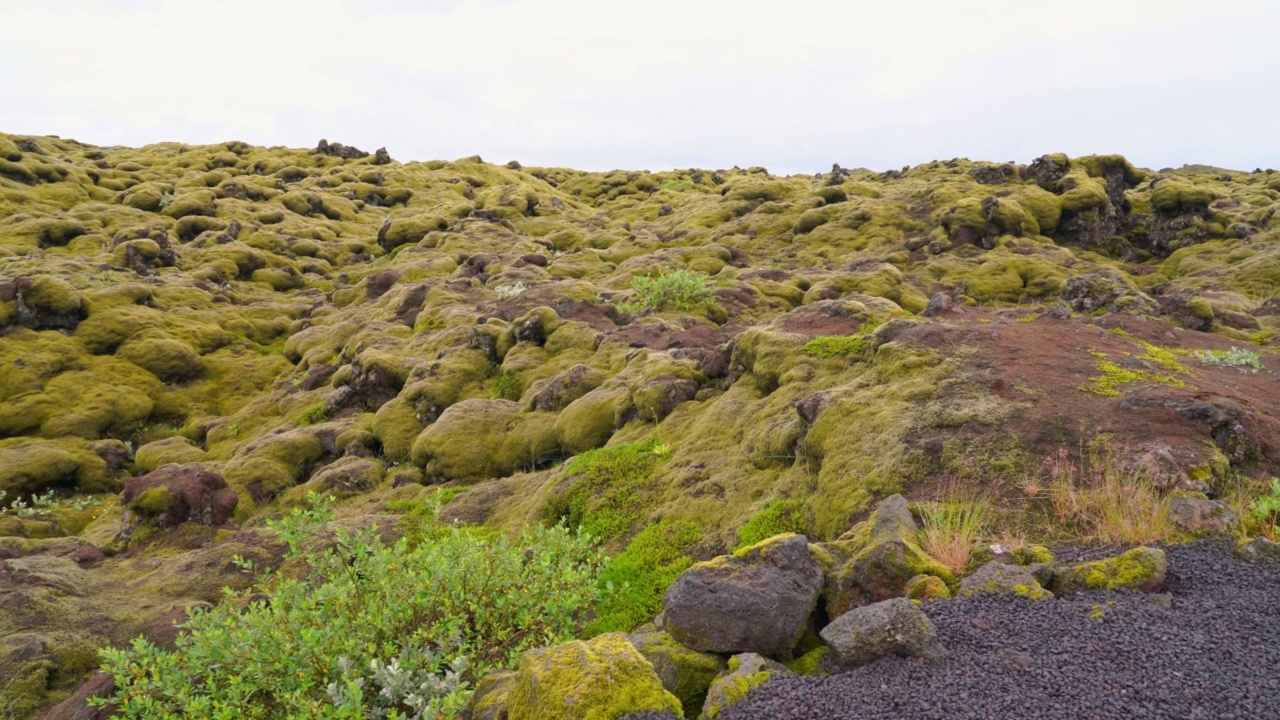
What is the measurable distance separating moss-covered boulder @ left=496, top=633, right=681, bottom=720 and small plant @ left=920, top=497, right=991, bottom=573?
3571mm

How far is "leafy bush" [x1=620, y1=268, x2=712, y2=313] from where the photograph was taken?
Answer: 27.1 meters

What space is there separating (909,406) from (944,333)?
8.32 feet

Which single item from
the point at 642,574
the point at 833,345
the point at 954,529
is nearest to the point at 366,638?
the point at 642,574

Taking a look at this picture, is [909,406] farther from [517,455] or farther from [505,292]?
[505,292]

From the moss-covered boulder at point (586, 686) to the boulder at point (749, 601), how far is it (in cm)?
100

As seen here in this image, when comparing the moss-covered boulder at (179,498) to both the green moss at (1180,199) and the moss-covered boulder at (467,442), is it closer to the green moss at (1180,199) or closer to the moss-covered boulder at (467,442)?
the moss-covered boulder at (467,442)

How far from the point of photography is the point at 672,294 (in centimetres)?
2753

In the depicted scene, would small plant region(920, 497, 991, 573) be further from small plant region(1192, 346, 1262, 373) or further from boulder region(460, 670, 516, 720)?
small plant region(1192, 346, 1262, 373)

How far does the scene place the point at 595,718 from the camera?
527cm

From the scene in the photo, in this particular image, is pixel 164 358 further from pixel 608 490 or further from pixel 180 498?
pixel 608 490

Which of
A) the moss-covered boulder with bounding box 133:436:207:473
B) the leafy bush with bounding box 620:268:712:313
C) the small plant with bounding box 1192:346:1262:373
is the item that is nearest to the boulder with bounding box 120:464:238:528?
the moss-covered boulder with bounding box 133:436:207:473

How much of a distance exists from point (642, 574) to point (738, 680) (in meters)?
4.84

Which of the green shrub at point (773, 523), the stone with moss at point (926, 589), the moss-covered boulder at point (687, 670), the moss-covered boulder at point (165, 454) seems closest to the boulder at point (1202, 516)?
the stone with moss at point (926, 589)

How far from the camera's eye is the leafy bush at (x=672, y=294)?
27.1 meters
